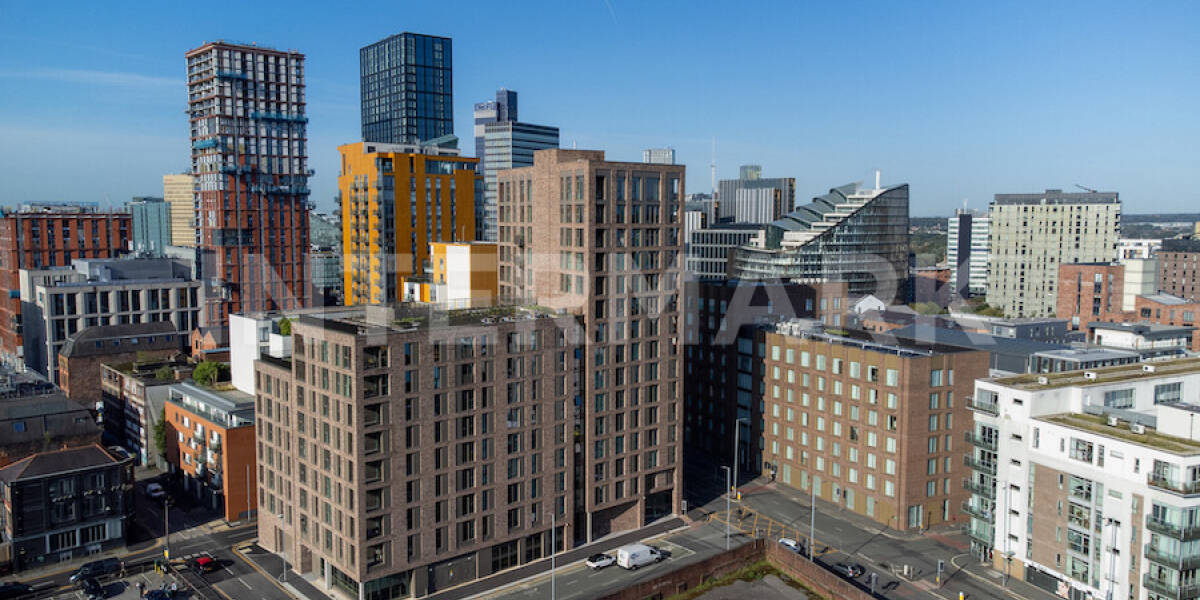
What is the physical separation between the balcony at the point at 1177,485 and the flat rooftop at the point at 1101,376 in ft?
31.9

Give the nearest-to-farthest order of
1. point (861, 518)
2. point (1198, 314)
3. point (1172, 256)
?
point (861, 518), point (1198, 314), point (1172, 256)

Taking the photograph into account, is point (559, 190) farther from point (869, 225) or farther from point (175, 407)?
point (869, 225)

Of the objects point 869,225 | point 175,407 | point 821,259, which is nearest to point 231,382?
point 175,407

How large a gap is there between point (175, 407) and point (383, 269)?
138ft

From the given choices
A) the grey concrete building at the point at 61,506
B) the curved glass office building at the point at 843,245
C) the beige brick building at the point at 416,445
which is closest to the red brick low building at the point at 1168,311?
the curved glass office building at the point at 843,245

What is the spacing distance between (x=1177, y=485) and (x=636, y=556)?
33981 mm

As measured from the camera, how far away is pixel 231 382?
273ft

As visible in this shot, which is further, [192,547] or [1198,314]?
[1198,314]

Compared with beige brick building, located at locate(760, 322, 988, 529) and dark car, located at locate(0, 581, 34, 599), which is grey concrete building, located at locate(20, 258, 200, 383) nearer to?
dark car, located at locate(0, 581, 34, 599)

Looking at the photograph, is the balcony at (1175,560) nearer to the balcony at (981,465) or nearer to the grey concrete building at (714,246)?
the balcony at (981,465)

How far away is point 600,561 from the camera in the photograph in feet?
200

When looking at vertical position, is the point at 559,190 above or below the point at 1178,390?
above

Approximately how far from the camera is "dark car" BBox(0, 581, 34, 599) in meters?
56.1

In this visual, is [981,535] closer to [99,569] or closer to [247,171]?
[99,569]
